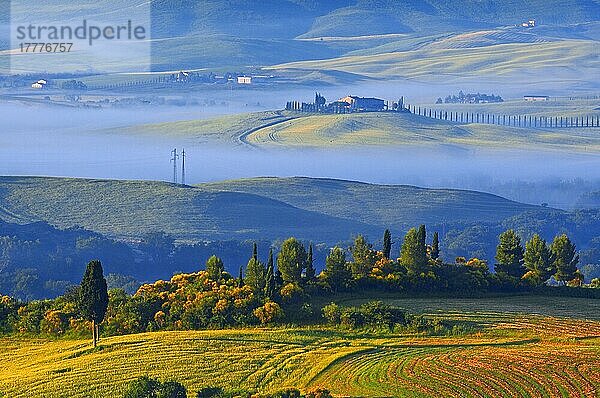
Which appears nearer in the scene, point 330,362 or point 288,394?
point 288,394

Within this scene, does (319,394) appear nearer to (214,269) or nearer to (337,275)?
(337,275)

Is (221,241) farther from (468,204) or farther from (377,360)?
(377,360)

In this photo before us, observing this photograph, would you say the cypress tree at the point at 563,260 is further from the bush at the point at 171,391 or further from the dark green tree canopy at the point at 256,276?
the bush at the point at 171,391

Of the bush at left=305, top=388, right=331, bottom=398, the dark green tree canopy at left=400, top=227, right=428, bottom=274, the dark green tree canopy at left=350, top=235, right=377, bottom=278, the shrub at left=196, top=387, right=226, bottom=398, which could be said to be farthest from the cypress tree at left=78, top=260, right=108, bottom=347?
the dark green tree canopy at left=400, top=227, right=428, bottom=274

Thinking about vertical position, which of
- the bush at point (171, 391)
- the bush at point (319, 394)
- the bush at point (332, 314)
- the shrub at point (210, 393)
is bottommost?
the shrub at point (210, 393)

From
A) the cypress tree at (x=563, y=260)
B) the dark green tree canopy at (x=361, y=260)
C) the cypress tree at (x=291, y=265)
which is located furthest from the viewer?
the cypress tree at (x=563, y=260)

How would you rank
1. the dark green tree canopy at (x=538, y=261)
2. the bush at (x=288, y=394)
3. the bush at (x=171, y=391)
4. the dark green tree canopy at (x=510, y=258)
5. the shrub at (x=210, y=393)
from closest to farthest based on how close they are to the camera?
the bush at (x=171, y=391), the bush at (x=288, y=394), the shrub at (x=210, y=393), the dark green tree canopy at (x=538, y=261), the dark green tree canopy at (x=510, y=258)

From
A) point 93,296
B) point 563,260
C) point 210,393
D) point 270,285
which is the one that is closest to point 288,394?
point 210,393

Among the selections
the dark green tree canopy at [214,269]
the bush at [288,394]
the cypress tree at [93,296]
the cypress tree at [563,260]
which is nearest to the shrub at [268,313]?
the cypress tree at [93,296]
